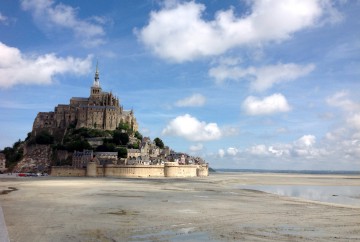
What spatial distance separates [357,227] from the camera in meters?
16.3

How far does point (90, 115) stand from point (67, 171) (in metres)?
19.9

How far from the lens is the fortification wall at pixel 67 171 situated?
71.2 m

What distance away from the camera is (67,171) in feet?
236

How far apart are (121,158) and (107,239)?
2466 inches

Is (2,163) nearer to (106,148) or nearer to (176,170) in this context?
(106,148)

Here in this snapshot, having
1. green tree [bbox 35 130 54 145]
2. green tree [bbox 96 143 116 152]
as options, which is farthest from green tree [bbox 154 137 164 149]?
green tree [bbox 35 130 54 145]

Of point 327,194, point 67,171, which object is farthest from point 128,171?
point 327,194

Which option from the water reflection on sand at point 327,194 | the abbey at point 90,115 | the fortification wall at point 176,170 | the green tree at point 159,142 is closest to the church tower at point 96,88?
the abbey at point 90,115

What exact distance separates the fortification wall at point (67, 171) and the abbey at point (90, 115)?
1748 centimetres

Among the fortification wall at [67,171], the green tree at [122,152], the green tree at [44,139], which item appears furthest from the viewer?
the green tree at [44,139]

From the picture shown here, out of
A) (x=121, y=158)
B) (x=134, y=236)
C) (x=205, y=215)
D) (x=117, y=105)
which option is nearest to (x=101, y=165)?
(x=121, y=158)

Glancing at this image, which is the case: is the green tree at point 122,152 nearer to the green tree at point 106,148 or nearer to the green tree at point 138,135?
the green tree at point 106,148

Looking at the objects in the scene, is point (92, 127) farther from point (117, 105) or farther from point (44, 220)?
point (44, 220)

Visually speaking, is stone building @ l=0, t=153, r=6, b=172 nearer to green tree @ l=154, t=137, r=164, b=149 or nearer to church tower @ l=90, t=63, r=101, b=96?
church tower @ l=90, t=63, r=101, b=96
